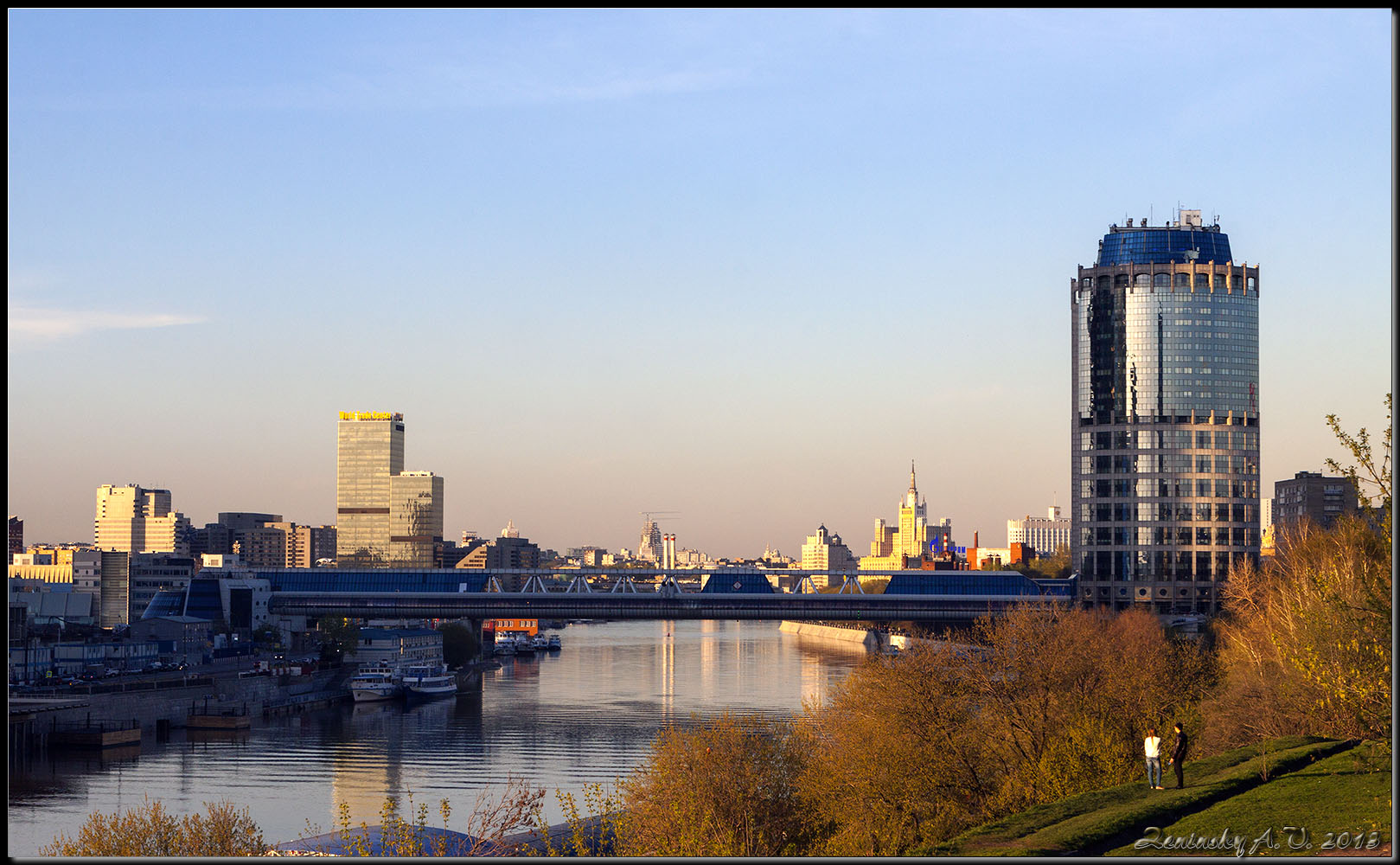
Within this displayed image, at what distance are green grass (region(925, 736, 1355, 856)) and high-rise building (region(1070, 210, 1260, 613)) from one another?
4964 inches

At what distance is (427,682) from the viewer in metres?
138

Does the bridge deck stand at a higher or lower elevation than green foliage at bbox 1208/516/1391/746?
lower

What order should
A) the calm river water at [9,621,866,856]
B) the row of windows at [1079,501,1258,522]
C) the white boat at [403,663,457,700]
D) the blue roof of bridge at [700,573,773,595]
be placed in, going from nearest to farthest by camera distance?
the calm river water at [9,621,866,856], the white boat at [403,663,457,700], the blue roof of bridge at [700,573,773,595], the row of windows at [1079,501,1258,522]

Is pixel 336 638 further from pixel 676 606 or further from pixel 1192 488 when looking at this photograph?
pixel 1192 488

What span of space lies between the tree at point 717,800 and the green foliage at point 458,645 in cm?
12996

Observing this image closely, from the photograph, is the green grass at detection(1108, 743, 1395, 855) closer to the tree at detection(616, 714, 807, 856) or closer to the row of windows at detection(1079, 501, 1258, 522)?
the tree at detection(616, 714, 807, 856)

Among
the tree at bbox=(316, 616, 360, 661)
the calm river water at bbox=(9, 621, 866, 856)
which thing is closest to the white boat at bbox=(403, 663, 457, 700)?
the calm river water at bbox=(9, 621, 866, 856)

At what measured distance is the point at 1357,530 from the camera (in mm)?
46312

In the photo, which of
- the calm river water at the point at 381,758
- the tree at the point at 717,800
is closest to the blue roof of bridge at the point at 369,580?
the calm river water at the point at 381,758

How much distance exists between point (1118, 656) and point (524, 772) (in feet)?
108

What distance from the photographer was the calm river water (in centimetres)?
A: 7012

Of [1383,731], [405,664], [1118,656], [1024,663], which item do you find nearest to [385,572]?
[405,664]

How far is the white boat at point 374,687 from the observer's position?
5305 inches

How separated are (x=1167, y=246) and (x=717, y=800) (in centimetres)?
14295
